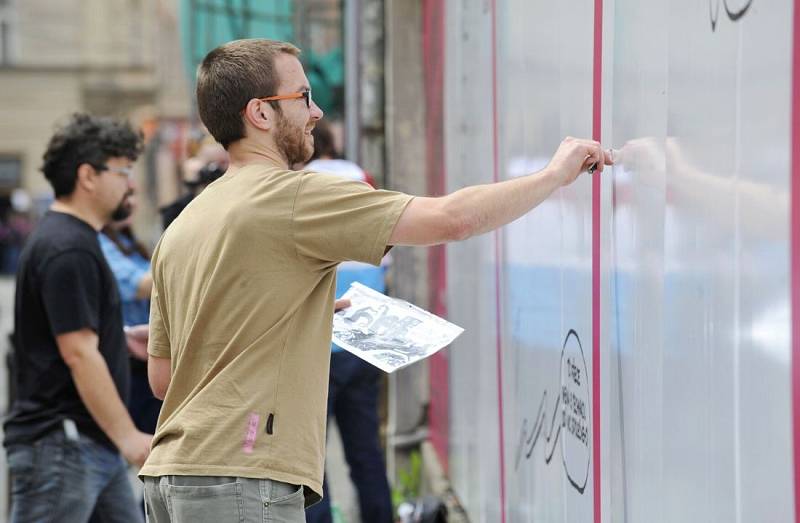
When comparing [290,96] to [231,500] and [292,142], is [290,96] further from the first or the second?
[231,500]

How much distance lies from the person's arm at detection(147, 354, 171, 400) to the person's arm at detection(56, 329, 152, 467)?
90 centimetres

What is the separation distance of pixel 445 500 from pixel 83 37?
3453cm

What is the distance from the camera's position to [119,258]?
16.2ft

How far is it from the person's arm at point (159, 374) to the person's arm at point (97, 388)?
90 cm

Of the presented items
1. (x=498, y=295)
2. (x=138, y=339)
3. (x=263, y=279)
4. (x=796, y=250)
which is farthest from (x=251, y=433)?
(x=138, y=339)

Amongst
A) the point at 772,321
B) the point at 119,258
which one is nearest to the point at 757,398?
the point at 772,321

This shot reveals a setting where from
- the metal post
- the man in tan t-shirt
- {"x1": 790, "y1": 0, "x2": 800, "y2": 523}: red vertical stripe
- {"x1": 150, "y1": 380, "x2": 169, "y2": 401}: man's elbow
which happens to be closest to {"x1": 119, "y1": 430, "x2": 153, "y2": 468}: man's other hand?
{"x1": 150, "y1": 380, "x2": 169, "y2": 401}: man's elbow

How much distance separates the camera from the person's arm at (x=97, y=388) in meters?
3.63

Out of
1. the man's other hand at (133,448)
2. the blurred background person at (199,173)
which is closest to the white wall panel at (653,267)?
the man's other hand at (133,448)

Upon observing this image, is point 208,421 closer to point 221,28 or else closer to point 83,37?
point 221,28

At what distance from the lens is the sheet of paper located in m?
2.61

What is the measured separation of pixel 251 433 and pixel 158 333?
1.50 ft

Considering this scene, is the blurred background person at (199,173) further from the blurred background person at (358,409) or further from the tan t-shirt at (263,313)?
the tan t-shirt at (263,313)

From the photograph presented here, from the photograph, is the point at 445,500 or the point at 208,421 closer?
the point at 208,421
